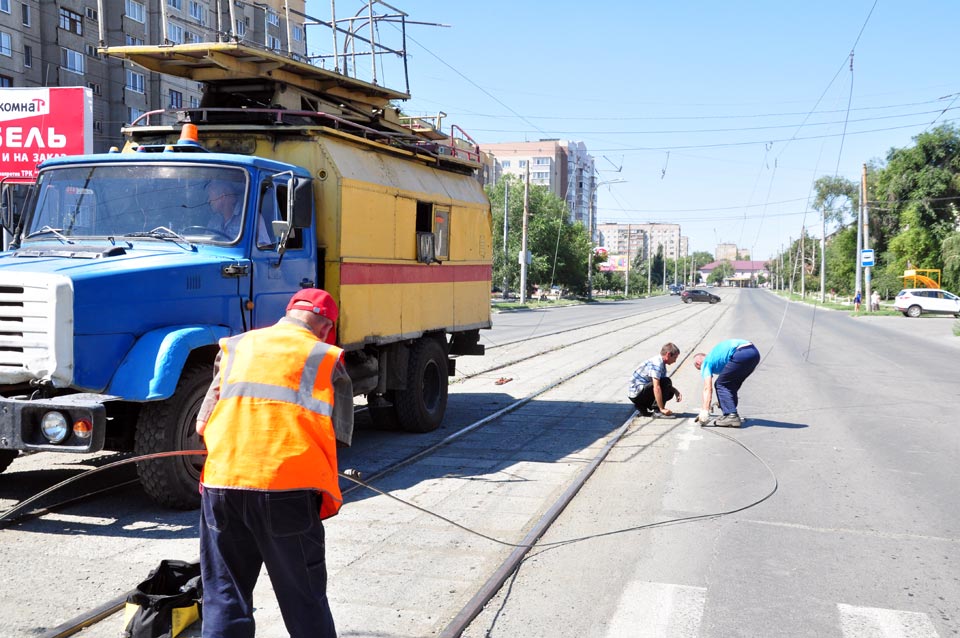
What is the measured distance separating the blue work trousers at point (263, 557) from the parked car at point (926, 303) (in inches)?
2032

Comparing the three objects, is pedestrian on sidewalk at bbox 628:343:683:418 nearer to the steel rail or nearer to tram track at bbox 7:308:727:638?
tram track at bbox 7:308:727:638

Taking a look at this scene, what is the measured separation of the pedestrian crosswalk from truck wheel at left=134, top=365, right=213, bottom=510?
3.36 m

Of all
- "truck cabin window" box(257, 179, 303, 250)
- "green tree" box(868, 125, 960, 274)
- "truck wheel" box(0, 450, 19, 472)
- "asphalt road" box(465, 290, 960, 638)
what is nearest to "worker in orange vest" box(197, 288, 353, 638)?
"asphalt road" box(465, 290, 960, 638)

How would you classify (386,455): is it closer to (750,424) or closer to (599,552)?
(599,552)

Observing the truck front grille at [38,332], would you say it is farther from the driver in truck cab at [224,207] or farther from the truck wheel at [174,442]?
the driver in truck cab at [224,207]

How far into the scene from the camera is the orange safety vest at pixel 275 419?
3404mm

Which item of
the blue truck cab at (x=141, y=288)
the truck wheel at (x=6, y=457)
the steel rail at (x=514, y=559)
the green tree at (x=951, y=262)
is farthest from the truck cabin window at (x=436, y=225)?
the green tree at (x=951, y=262)

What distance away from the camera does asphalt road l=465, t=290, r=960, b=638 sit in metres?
4.73

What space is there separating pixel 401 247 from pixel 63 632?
610cm

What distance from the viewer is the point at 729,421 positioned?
11289 millimetres

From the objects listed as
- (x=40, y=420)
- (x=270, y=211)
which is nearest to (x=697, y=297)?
(x=270, y=211)

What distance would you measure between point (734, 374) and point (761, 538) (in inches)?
204

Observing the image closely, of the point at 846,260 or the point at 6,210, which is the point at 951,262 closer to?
the point at 846,260

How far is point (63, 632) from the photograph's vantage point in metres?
4.25
